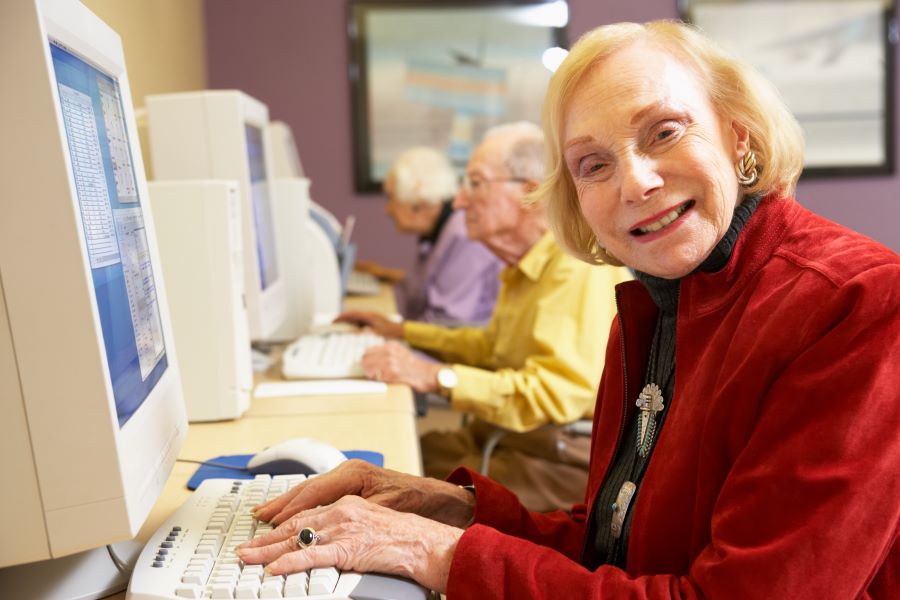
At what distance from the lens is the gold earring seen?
98 cm

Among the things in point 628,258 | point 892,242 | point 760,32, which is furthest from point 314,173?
point 628,258

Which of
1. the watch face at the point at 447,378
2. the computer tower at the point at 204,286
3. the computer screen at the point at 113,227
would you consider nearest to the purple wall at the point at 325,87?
the watch face at the point at 447,378

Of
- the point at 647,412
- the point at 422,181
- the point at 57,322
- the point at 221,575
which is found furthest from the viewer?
the point at 422,181

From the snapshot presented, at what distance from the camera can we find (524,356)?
7.29 ft

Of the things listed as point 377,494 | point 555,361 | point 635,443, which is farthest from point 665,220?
point 555,361

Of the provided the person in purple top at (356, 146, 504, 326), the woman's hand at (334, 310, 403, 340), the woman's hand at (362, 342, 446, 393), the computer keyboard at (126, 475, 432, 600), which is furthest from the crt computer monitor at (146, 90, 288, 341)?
the person in purple top at (356, 146, 504, 326)

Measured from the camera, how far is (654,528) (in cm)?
93

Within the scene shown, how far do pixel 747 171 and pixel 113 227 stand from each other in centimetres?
64

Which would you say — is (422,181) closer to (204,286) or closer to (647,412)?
(204,286)

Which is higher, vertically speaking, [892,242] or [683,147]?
[683,147]

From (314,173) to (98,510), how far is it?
4.09 m

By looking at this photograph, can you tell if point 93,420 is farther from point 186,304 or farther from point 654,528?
point 186,304

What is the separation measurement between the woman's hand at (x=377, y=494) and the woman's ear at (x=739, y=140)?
51 cm

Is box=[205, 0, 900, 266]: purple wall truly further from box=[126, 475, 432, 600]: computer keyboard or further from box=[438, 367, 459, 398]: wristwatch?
box=[126, 475, 432, 600]: computer keyboard
